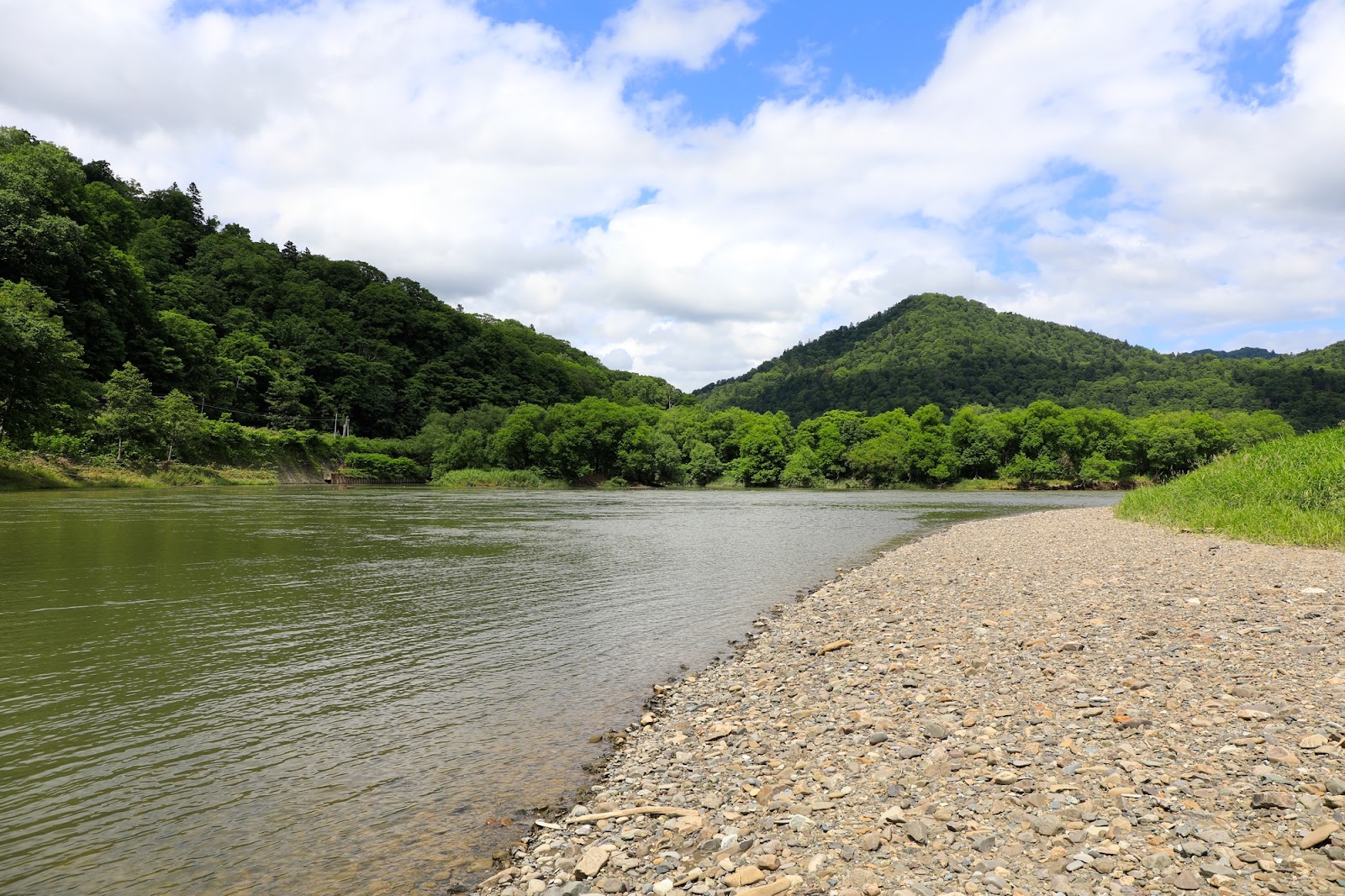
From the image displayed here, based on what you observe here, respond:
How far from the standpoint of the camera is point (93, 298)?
87.9 m

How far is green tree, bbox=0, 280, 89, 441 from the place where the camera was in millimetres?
48938

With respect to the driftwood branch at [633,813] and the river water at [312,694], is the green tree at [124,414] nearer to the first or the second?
the river water at [312,694]

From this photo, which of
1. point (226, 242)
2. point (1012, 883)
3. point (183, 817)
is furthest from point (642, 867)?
point (226, 242)

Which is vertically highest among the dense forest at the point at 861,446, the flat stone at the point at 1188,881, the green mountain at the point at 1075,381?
the green mountain at the point at 1075,381

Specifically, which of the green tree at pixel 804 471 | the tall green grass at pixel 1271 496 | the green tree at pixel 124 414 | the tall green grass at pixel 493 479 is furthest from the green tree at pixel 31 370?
the green tree at pixel 804 471

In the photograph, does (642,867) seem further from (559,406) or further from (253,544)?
(559,406)

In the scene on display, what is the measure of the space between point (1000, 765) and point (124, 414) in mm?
80603

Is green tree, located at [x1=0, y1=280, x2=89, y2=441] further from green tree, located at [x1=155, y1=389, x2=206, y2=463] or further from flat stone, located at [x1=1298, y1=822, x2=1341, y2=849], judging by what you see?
flat stone, located at [x1=1298, y1=822, x2=1341, y2=849]

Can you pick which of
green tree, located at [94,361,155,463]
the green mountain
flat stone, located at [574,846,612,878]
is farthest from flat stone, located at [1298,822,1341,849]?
the green mountain

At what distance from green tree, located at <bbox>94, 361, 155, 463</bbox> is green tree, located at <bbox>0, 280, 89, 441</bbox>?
8.72m

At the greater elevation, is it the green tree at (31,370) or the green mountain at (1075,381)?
the green mountain at (1075,381)

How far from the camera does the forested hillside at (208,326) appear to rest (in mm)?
59312

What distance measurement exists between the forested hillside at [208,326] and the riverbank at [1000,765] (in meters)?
63.5

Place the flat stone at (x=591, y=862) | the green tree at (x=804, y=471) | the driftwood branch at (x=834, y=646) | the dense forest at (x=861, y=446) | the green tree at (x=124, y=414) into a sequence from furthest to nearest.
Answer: the green tree at (x=804, y=471)
the dense forest at (x=861, y=446)
the green tree at (x=124, y=414)
the driftwood branch at (x=834, y=646)
the flat stone at (x=591, y=862)
